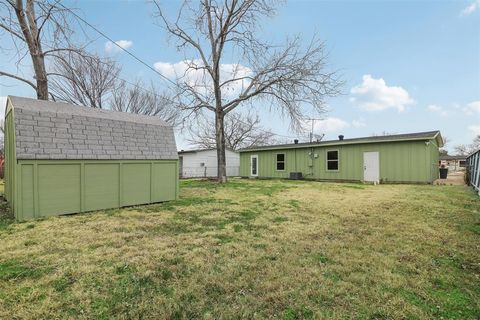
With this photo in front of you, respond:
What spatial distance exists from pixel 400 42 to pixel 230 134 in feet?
74.2

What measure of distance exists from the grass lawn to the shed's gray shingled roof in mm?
1582

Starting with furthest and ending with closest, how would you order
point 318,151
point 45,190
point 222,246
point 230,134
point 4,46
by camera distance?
point 230,134, point 318,151, point 4,46, point 45,190, point 222,246

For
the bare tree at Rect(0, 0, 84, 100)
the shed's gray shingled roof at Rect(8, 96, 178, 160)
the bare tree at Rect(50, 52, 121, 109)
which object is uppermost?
the bare tree at Rect(50, 52, 121, 109)

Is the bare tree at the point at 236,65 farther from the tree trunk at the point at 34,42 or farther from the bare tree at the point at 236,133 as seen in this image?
the bare tree at the point at 236,133

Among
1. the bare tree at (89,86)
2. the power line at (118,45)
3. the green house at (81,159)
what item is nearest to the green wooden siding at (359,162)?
the power line at (118,45)

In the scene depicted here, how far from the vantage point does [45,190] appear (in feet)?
18.9

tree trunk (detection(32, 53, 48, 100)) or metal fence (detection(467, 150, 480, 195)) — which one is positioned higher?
tree trunk (detection(32, 53, 48, 100))

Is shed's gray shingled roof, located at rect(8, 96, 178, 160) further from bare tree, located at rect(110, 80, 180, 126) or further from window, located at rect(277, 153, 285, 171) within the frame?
bare tree, located at rect(110, 80, 180, 126)

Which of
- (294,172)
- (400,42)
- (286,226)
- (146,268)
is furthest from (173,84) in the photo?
(146,268)

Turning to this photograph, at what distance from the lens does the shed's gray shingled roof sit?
575 centimetres

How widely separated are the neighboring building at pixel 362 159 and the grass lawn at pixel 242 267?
7.82 m

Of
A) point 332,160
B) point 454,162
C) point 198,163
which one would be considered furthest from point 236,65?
point 454,162

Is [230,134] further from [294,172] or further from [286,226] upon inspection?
[286,226]

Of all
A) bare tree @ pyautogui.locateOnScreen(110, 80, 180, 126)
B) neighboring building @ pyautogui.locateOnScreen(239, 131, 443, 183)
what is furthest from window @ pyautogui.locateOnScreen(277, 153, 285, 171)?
bare tree @ pyautogui.locateOnScreen(110, 80, 180, 126)
